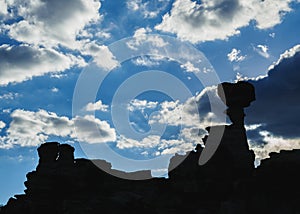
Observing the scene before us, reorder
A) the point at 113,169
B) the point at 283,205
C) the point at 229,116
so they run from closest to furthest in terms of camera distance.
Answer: the point at 283,205
the point at 229,116
the point at 113,169

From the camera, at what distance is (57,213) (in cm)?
6838

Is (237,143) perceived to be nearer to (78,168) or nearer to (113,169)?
(113,169)

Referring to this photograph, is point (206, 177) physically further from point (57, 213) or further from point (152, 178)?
point (57, 213)

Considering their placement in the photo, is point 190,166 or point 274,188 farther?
point 190,166

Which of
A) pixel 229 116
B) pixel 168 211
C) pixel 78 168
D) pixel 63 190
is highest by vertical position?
pixel 229 116

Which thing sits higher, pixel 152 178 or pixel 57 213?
pixel 152 178

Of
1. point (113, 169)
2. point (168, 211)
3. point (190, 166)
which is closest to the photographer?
point (168, 211)

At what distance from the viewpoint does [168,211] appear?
60.0 meters

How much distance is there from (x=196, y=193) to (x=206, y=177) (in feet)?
10.7

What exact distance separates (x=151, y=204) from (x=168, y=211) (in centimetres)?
305

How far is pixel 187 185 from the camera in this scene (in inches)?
2495

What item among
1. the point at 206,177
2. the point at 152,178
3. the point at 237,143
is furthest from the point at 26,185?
the point at 237,143

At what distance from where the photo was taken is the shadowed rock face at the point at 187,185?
176 feet

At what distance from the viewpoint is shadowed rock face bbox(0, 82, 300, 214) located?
53625 mm
